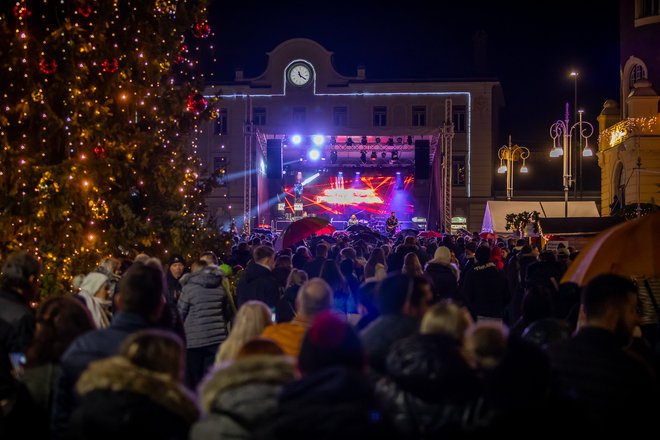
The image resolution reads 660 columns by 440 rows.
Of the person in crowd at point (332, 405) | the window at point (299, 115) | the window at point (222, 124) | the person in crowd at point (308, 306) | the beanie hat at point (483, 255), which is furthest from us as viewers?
the window at point (222, 124)

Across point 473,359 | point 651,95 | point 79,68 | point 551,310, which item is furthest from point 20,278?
point 651,95

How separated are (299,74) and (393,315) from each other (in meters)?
45.2

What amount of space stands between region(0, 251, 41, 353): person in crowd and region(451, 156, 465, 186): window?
4400 centimetres

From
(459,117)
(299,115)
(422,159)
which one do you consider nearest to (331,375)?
(422,159)

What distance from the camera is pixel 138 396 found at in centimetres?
365

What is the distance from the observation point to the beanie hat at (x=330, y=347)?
3.50 m

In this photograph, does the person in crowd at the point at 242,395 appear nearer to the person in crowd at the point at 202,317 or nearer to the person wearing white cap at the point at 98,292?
the person wearing white cap at the point at 98,292

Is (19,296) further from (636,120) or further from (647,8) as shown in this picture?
(647,8)

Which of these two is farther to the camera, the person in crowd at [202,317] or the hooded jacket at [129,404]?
the person in crowd at [202,317]

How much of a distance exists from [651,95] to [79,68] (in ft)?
94.5

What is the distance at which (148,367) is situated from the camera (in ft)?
12.4

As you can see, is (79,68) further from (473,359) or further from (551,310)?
(473,359)

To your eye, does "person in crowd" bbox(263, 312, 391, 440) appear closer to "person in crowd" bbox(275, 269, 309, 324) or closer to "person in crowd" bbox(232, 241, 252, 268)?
"person in crowd" bbox(275, 269, 309, 324)

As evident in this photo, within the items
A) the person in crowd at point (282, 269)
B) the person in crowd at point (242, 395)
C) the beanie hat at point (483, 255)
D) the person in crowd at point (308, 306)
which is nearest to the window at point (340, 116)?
the person in crowd at point (282, 269)
